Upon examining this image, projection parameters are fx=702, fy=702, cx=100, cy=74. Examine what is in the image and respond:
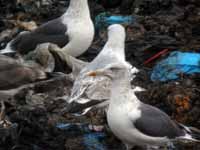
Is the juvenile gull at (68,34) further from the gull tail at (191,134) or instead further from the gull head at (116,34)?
the gull tail at (191,134)

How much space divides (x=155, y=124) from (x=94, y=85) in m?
1.17

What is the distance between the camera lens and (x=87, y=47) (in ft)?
24.1

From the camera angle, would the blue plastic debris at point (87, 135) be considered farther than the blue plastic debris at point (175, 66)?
No

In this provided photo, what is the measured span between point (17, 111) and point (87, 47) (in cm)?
144

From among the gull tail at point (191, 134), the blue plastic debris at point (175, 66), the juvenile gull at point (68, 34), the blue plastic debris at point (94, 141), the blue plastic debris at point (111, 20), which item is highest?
the juvenile gull at point (68, 34)

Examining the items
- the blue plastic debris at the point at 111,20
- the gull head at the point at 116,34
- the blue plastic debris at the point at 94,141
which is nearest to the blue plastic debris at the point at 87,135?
the blue plastic debris at the point at 94,141

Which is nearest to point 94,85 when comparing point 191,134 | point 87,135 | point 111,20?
point 87,135

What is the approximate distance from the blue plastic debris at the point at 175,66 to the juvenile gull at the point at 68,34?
0.86 meters

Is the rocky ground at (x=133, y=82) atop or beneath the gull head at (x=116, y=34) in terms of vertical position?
beneath

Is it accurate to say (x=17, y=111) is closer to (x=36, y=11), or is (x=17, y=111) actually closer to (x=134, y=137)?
(x=134, y=137)

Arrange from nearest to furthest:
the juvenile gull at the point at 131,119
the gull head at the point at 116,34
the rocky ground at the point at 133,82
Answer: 1. the juvenile gull at the point at 131,119
2. the rocky ground at the point at 133,82
3. the gull head at the point at 116,34

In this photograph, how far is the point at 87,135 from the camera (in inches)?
232

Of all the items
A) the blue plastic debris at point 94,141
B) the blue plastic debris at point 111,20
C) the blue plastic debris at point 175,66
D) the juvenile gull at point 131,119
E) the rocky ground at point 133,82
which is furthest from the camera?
the blue plastic debris at point 111,20

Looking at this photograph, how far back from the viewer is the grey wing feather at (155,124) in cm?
519
